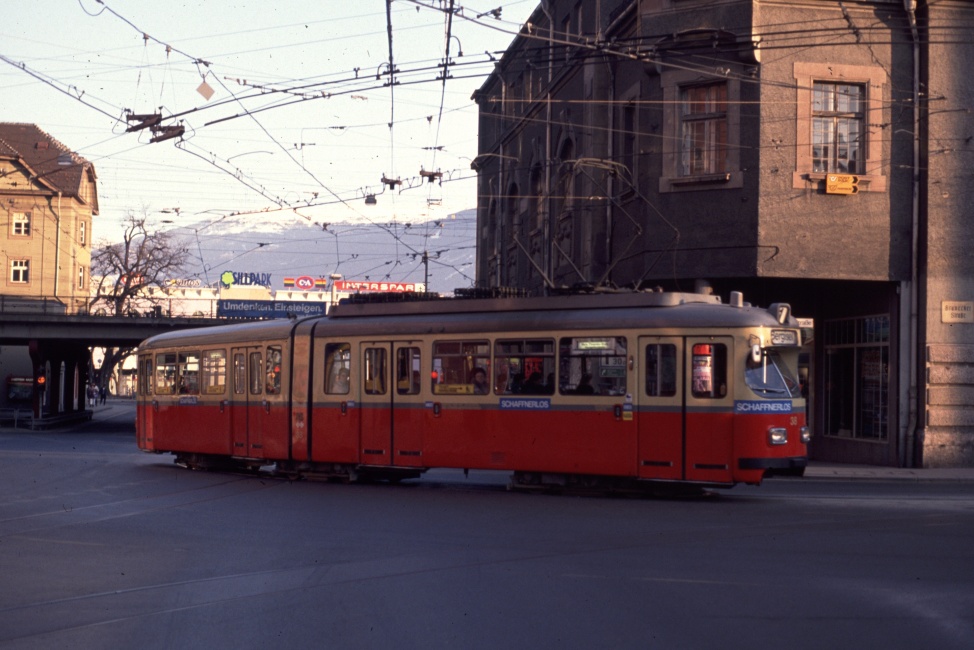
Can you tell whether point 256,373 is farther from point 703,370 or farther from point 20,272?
point 20,272

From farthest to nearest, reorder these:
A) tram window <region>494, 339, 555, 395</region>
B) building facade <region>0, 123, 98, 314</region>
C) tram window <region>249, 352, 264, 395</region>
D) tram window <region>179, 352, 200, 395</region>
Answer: building facade <region>0, 123, 98, 314</region> → tram window <region>179, 352, 200, 395</region> → tram window <region>249, 352, 264, 395</region> → tram window <region>494, 339, 555, 395</region>

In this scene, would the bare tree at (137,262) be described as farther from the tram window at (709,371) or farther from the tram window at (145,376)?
the tram window at (709,371)

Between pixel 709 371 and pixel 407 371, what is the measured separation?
5.27m

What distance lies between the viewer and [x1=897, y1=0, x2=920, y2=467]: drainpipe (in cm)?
2386

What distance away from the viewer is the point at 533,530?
13031mm

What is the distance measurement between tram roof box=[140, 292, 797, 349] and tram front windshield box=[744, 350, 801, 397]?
521 millimetres

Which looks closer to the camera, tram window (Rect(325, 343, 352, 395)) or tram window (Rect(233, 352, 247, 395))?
tram window (Rect(325, 343, 352, 395))

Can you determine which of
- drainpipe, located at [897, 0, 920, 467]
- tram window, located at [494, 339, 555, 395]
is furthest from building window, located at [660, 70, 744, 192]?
tram window, located at [494, 339, 555, 395]

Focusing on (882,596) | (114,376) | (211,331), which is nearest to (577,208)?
(211,331)

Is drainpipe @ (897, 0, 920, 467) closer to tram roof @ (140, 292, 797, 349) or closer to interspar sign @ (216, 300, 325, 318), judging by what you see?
tram roof @ (140, 292, 797, 349)

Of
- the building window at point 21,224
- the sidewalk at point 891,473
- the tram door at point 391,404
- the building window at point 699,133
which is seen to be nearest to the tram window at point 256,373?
the tram door at point 391,404

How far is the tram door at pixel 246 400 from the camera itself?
21.3m

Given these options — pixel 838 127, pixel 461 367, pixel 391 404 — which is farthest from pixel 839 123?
pixel 391 404

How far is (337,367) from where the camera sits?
779 inches
